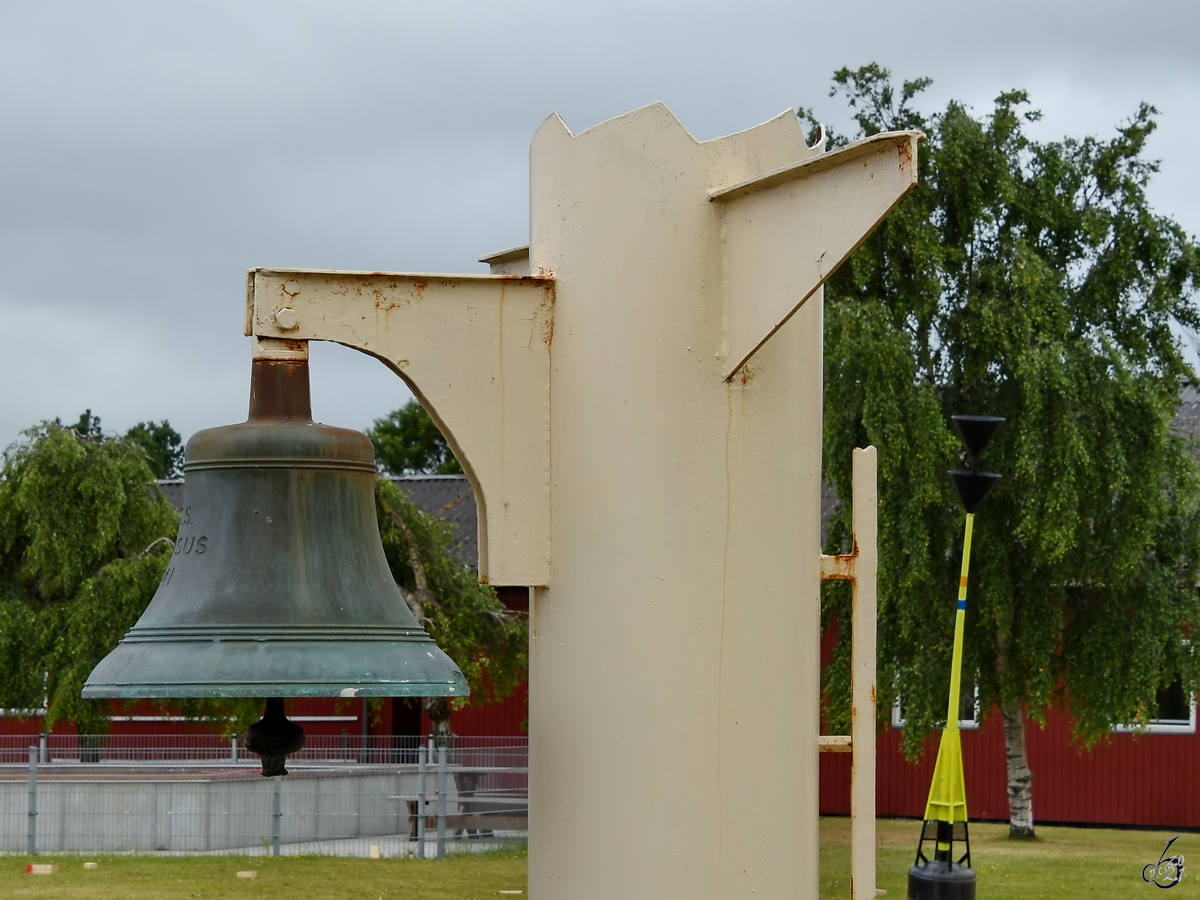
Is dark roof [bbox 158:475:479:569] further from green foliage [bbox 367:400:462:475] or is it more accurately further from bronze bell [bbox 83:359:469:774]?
bronze bell [bbox 83:359:469:774]

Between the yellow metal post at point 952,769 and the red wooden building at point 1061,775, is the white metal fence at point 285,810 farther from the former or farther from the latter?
the yellow metal post at point 952,769

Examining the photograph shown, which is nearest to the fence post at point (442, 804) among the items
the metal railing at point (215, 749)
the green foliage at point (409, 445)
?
the metal railing at point (215, 749)

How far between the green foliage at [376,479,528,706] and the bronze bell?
18.0 m

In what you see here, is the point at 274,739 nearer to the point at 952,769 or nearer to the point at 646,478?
the point at 646,478

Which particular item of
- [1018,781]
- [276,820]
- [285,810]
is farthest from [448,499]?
[276,820]

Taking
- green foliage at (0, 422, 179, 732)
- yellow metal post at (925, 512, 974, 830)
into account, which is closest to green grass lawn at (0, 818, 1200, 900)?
yellow metal post at (925, 512, 974, 830)

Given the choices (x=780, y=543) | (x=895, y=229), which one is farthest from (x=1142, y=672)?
(x=780, y=543)

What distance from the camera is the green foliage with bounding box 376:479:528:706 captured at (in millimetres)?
22062

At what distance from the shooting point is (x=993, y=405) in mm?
19531

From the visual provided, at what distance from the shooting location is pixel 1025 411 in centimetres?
1856

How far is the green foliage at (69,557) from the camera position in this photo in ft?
69.6

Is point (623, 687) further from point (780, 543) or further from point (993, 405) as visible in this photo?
point (993, 405)

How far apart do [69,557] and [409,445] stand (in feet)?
103

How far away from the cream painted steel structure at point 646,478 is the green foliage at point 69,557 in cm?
1850
